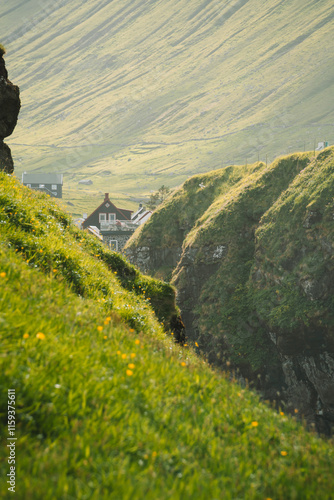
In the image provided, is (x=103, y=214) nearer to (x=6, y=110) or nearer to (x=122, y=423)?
(x=6, y=110)

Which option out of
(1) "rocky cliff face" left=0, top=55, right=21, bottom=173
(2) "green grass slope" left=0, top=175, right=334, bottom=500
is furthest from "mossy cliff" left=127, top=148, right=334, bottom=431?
(2) "green grass slope" left=0, top=175, right=334, bottom=500

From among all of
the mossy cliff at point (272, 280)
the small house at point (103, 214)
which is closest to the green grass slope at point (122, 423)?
the mossy cliff at point (272, 280)

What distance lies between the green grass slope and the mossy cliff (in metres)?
35.3

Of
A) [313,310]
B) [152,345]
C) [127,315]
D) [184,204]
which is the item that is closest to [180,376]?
[152,345]

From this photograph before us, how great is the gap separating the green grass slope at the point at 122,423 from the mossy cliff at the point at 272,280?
35274 millimetres

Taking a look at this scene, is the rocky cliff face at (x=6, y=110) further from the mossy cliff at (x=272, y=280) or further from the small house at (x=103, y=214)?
the small house at (x=103, y=214)

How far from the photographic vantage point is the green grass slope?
3.48 m

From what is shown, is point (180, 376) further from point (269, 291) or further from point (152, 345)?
point (269, 291)

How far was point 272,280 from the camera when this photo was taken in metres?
43.4

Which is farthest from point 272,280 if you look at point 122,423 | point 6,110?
point 122,423

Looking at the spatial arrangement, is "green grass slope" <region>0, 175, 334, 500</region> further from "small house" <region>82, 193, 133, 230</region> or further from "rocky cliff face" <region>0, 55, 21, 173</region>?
"small house" <region>82, 193, 133, 230</region>

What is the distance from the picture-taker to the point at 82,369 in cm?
466

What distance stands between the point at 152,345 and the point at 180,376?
4.48 ft

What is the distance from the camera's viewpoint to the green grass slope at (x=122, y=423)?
3.48 metres
